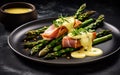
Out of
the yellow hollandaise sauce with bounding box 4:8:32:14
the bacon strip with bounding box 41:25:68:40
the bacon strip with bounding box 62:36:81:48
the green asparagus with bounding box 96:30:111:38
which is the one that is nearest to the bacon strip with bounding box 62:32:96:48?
the bacon strip with bounding box 62:36:81:48

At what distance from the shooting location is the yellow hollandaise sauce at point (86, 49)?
2.36m

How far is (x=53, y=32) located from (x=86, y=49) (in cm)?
30

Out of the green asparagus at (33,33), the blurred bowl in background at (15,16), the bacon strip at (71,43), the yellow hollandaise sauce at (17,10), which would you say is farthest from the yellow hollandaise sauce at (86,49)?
the yellow hollandaise sauce at (17,10)

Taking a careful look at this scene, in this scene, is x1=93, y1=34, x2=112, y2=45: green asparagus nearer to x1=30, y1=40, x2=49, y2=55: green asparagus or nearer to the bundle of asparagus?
the bundle of asparagus

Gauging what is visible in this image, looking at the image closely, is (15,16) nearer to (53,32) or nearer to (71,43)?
(53,32)

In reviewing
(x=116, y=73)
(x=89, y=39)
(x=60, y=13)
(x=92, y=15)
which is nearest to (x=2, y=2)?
(x=60, y=13)

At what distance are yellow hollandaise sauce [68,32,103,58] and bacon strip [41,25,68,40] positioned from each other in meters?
0.13

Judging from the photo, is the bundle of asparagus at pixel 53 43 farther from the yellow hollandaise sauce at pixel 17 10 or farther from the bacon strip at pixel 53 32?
the yellow hollandaise sauce at pixel 17 10

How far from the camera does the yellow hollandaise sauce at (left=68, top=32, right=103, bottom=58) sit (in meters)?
2.36

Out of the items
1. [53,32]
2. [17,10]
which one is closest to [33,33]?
[53,32]

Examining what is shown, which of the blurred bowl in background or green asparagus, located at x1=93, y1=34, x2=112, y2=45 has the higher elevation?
the blurred bowl in background

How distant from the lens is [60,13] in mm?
3307

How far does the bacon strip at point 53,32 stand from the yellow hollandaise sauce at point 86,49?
0.13 m

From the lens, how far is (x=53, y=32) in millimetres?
2555
